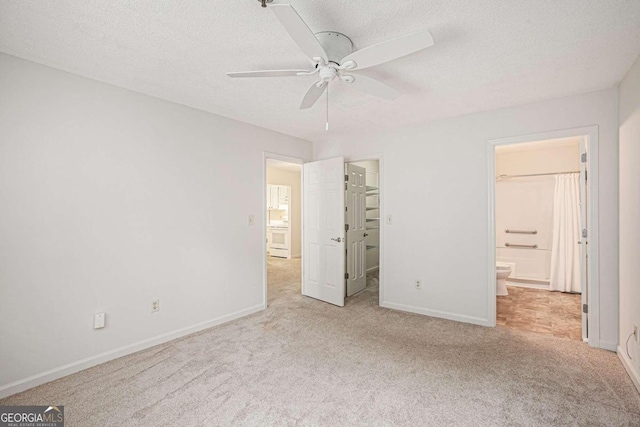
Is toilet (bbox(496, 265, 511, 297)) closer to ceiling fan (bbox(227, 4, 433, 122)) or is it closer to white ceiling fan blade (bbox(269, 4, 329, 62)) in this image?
ceiling fan (bbox(227, 4, 433, 122))

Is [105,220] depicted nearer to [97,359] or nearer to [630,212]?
[97,359]

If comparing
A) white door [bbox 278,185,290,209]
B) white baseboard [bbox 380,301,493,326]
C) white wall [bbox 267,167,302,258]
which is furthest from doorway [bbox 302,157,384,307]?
white door [bbox 278,185,290,209]

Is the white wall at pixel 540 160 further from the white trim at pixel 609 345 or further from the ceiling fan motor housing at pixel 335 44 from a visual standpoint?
the ceiling fan motor housing at pixel 335 44

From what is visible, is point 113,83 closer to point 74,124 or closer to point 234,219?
point 74,124

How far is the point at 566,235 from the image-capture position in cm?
480

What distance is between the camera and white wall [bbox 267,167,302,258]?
800 centimetres

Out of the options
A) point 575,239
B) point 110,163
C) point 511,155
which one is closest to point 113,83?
point 110,163

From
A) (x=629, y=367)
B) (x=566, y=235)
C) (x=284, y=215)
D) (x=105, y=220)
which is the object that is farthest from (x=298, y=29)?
(x=284, y=215)

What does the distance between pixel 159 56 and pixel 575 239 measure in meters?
6.09

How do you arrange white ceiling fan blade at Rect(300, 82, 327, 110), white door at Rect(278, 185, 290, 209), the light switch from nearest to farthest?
white ceiling fan blade at Rect(300, 82, 327, 110)
the light switch
white door at Rect(278, 185, 290, 209)

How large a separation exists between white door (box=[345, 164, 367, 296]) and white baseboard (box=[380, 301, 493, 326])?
2.38 feet

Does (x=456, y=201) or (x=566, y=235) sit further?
(x=566, y=235)

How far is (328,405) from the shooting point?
1955 millimetres

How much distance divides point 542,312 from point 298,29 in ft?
14.3
